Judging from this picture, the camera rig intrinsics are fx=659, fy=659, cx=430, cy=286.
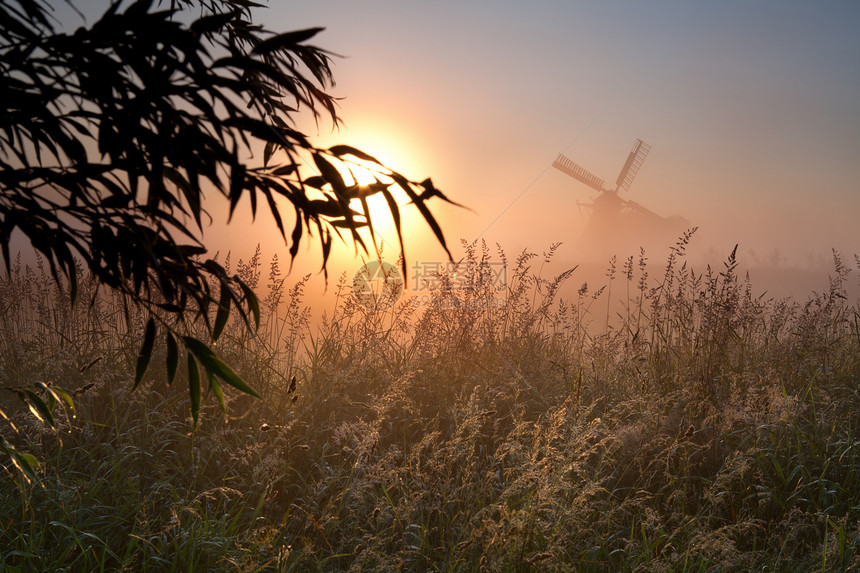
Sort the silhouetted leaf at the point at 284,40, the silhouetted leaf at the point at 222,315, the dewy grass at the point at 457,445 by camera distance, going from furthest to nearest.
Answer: the dewy grass at the point at 457,445
the silhouetted leaf at the point at 222,315
the silhouetted leaf at the point at 284,40

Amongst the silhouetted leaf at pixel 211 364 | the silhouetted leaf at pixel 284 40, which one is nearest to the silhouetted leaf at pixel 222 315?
the silhouetted leaf at pixel 211 364

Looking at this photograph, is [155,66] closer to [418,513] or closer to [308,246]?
[308,246]

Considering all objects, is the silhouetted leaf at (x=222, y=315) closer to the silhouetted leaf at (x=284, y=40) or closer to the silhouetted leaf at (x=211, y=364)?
the silhouetted leaf at (x=211, y=364)

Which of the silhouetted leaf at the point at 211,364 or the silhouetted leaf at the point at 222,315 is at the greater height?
the silhouetted leaf at the point at 222,315

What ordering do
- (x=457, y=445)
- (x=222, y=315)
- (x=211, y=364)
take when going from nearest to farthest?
(x=211, y=364) < (x=222, y=315) < (x=457, y=445)

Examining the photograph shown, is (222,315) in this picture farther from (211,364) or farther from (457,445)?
(457,445)

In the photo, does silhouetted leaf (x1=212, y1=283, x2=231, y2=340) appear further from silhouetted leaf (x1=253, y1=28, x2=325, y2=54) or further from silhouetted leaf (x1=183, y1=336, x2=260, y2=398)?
silhouetted leaf (x1=253, y1=28, x2=325, y2=54)

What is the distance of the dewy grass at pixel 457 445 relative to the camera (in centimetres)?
315

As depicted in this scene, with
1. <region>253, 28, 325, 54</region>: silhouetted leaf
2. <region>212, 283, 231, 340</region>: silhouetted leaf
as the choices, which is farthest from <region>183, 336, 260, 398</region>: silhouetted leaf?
<region>253, 28, 325, 54</region>: silhouetted leaf

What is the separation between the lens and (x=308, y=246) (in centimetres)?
196

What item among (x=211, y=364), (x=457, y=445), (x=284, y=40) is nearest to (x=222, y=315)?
(x=211, y=364)

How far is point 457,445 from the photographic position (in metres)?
4.15

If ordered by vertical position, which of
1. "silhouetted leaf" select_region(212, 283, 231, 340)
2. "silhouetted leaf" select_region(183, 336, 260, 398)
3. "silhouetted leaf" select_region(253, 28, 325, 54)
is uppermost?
"silhouetted leaf" select_region(253, 28, 325, 54)

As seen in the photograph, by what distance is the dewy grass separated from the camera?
3.15 meters
